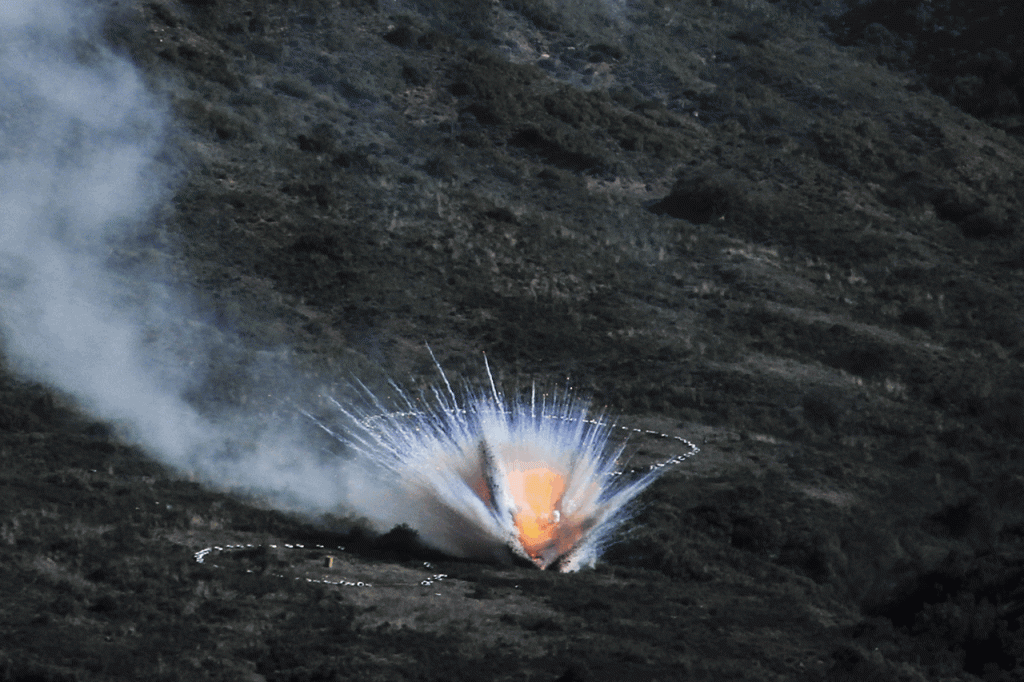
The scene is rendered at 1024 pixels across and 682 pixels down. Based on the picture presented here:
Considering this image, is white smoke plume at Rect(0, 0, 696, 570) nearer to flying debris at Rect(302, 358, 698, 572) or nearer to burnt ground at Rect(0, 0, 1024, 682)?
flying debris at Rect(302, 358, 698, 572)

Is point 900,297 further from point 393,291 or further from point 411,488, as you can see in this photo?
point 411,488

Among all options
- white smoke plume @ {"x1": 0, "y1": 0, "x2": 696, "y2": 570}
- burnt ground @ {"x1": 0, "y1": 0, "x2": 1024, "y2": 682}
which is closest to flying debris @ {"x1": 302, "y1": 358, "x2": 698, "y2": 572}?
white smoke plume @ {"x1": 0, "y1": 0, "x2": 696, "y2": 570}

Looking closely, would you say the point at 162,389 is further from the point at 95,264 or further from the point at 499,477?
the point at 499,477

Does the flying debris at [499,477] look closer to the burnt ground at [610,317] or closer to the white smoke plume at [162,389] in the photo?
the white smoke plume at [162,389]

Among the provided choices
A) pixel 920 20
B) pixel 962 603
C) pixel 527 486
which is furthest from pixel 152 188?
pixel 920 20

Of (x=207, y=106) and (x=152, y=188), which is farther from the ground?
(x=207, y=106)

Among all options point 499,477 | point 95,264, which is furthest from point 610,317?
point 499,477
